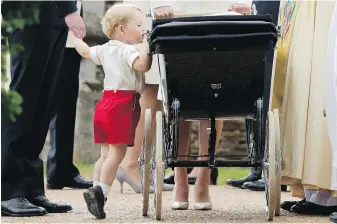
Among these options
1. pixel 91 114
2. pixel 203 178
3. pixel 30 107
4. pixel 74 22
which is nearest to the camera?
pixel 74 22

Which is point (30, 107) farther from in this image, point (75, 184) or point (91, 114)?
point (91, 114)

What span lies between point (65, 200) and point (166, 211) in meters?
1.04

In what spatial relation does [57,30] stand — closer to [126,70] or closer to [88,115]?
[126,70]

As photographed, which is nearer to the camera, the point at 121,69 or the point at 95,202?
the point at 95,202

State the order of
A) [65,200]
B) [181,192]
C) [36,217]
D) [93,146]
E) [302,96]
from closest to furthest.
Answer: [36,217] < [302,96] < [181,192] < [65,200] < [93,146]

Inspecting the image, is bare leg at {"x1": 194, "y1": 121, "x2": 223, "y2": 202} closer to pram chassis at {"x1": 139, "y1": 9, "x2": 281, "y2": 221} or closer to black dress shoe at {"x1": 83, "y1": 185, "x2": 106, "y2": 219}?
pram chassis at {"x1": 139, "y1": 9, "x2": 281, "y2": 221}

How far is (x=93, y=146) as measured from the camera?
1280 cm

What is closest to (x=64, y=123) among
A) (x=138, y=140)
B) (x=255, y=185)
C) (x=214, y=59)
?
(x=138, y=140)

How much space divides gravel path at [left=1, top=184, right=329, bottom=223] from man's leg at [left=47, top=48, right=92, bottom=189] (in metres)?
0.31

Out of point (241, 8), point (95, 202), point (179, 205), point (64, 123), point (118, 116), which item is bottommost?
point (179, 205)

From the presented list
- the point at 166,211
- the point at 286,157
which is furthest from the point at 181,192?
the point at 286,157

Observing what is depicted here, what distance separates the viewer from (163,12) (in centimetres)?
510

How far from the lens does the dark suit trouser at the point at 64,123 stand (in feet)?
23.0

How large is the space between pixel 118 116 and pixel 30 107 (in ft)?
1.63
